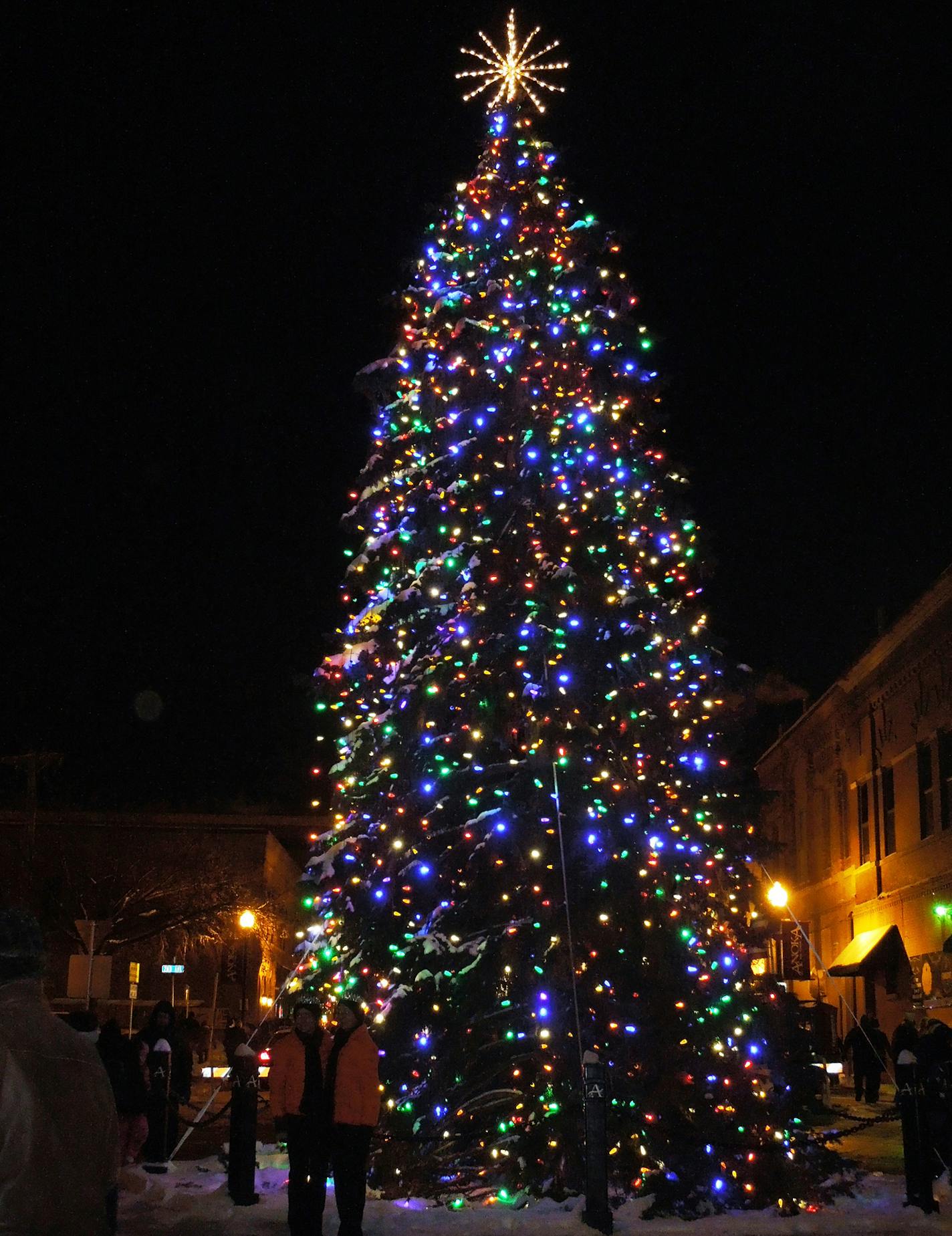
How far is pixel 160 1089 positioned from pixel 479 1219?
13.5 ft

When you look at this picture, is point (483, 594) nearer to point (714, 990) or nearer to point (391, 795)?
point (391, 795)

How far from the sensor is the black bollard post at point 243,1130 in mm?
11266

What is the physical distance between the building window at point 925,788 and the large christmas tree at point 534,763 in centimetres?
1780

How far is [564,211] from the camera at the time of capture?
46.1 feet

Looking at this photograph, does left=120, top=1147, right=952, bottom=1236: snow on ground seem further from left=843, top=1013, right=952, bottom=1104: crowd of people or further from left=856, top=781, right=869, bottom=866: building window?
left=856, top=781, right=869, bottom=866: building window

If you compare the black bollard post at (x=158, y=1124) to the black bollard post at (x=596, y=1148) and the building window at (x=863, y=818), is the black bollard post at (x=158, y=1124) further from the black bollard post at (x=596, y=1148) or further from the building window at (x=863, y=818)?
the building window at (x=863, y=818)

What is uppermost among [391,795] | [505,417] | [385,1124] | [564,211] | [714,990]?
[564,211]

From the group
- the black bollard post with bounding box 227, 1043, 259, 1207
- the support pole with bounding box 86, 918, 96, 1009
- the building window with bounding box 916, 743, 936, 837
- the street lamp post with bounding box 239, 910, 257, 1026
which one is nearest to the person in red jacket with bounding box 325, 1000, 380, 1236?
the black bollard post with bounding box 227, 1043, 259, 1207

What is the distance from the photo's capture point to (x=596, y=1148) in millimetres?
10062

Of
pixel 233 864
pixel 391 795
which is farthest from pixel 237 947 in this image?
pixel 391 795

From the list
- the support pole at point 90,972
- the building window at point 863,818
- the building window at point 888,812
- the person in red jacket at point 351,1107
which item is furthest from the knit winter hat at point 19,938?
the building window at point 863,818

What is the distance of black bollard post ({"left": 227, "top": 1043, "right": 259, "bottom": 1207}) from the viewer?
37.0 ft

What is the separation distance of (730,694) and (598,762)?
1646mm

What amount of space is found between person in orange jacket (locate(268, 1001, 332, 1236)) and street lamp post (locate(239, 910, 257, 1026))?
57.1 ft
